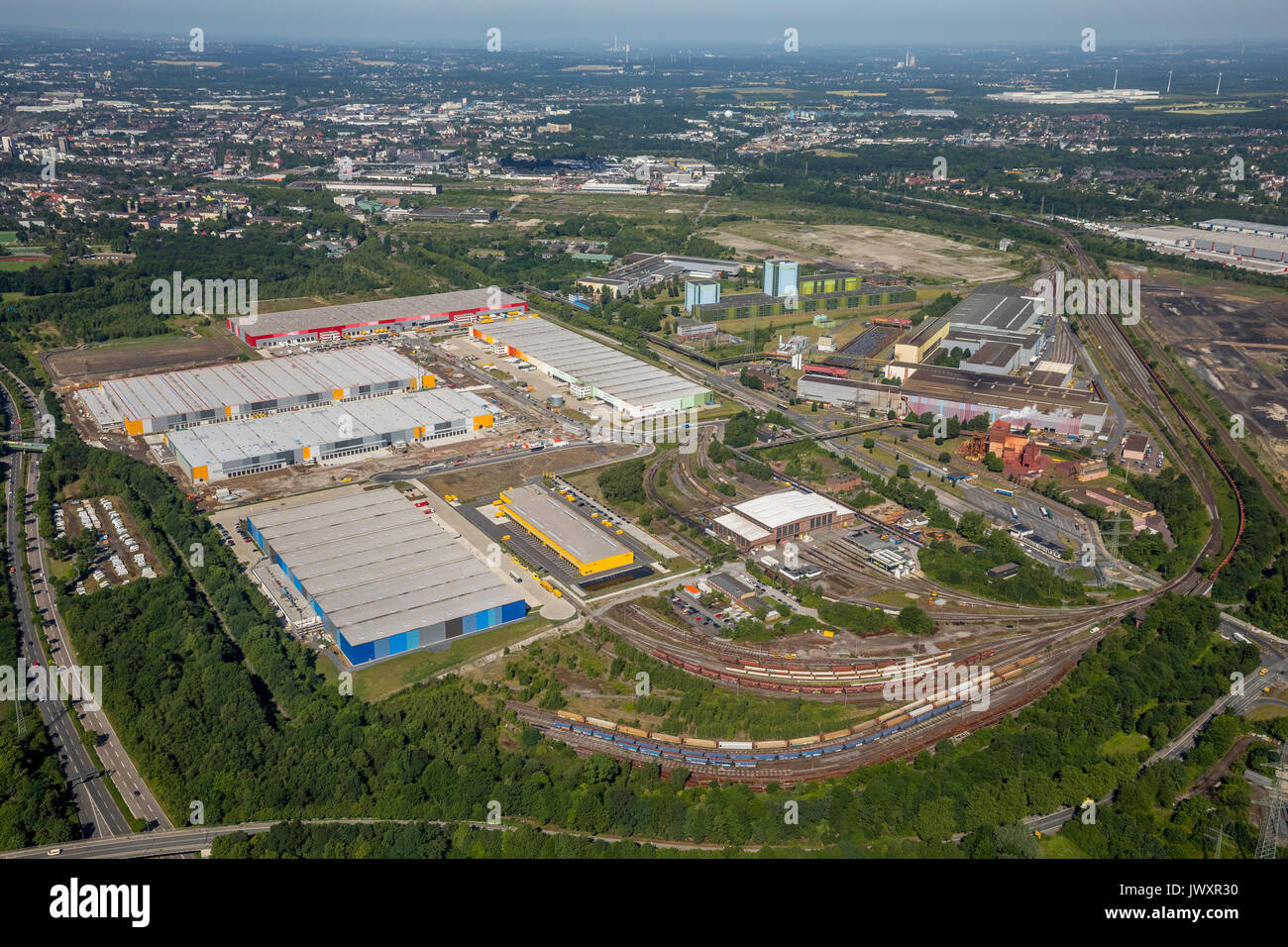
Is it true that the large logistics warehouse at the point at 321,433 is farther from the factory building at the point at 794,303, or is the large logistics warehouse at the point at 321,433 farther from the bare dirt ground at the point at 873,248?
the bare dirt ground at the point at 873,248

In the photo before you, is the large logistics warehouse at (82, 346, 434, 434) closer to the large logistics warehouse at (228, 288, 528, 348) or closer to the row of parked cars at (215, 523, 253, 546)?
the large logistics warehouse at (228, 288, 528, 348)

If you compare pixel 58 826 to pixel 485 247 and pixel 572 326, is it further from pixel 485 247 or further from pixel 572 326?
pixel 485 247

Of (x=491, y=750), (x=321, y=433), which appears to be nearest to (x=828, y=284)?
(x=321, y=433)

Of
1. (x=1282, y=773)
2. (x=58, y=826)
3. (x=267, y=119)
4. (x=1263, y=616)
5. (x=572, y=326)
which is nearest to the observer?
(x=58, y=826)

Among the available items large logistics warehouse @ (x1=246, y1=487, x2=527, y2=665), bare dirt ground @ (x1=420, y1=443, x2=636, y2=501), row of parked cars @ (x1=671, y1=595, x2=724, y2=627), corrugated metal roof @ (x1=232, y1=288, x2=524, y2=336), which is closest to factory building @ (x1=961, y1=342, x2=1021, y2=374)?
bare dirt ground @ (x1=420, y1=443, x2=636, y2=501)

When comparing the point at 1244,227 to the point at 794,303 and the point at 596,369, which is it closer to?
the point at 794,303

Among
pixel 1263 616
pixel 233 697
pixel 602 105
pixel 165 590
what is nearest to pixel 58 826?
pixel 233 697
